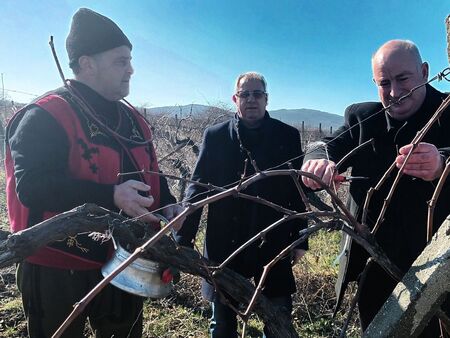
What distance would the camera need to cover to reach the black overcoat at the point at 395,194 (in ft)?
6.05

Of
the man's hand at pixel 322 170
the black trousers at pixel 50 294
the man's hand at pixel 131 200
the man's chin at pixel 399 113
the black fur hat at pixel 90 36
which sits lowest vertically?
the black trousers at pixel 50 294

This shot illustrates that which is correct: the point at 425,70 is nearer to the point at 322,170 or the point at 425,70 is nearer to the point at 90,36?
the point at 322,170

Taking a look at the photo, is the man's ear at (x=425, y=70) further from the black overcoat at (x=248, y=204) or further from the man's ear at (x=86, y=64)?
the man's ear at (x=86, y=64)

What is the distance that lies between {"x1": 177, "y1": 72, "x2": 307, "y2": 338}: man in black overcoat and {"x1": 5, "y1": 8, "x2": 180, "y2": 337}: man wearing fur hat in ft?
1.98

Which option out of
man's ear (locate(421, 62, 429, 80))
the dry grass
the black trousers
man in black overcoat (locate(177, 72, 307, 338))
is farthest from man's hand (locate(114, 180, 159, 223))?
the dry grass

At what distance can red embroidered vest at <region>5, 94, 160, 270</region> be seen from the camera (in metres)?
1.73

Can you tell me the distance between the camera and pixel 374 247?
3.86ft

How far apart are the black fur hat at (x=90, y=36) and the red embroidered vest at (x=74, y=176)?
1.09 ft

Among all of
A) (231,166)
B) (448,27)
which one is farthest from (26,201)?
(448,27)

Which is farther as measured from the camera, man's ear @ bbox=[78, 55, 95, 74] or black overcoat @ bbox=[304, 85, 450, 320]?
man's ear @ bbox=[78, 55, 95, 74]

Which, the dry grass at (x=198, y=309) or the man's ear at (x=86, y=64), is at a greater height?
the man's ear at (x=86, y=64)

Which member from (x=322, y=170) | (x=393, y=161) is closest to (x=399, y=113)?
(x=393, y=161)

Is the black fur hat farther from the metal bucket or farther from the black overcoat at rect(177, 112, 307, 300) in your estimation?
the metal bucket

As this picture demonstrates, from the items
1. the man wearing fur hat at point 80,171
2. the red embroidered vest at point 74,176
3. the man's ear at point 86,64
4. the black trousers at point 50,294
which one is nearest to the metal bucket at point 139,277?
the man wearing fur hat at point 80,171
